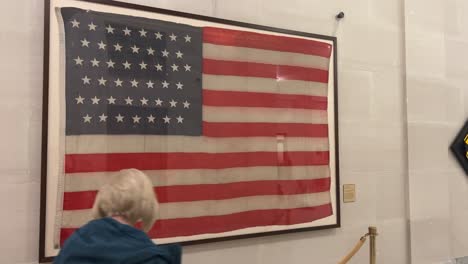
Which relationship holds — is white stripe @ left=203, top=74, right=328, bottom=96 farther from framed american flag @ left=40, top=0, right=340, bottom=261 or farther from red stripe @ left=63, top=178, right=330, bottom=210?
red stripe @ left=63, top=178, right=330, bottom=210

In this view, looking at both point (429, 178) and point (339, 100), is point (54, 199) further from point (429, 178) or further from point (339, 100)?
point (429, 178)

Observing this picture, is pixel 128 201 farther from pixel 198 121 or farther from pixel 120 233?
pixel 198 121

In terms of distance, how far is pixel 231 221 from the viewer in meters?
1.53

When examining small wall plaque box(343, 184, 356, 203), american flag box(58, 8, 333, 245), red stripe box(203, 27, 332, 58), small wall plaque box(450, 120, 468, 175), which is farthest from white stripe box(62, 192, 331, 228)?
small wall plaque box(450, 120, 468, 175)

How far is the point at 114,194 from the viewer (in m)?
0.96

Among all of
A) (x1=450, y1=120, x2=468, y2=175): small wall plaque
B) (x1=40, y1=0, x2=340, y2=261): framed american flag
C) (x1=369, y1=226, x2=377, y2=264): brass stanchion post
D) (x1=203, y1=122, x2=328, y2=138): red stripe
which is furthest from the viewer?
(x1=450, y1=120, x2=468, y2=175): small wall plaque

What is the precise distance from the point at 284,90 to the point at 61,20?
888mm

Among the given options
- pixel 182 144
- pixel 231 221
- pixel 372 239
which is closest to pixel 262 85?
pixel 182 144

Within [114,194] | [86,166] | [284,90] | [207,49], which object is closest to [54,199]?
[86,166]

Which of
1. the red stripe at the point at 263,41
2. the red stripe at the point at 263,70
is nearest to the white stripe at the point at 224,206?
the red stripe at the point at 263,70

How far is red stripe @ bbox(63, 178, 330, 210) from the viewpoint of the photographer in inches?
50.8

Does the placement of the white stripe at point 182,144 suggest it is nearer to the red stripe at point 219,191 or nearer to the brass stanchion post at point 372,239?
the red stripe at point 219,191

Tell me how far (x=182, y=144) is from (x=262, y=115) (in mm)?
365

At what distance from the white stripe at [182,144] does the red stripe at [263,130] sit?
17mm
